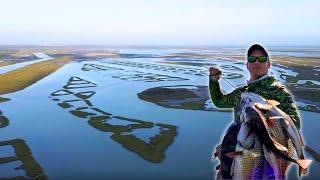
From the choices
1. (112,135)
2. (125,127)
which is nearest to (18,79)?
(125,127)

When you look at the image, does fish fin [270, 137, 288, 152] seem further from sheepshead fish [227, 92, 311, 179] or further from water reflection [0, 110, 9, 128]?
water reflection [0, 110, 9, 128]

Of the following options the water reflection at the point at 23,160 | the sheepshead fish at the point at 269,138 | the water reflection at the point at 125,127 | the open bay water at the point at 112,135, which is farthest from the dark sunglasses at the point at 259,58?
the water reflection at the point at 125,127

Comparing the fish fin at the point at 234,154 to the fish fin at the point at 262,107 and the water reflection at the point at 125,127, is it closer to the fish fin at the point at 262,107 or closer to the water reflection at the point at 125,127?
the fish fin at the point at 262,107

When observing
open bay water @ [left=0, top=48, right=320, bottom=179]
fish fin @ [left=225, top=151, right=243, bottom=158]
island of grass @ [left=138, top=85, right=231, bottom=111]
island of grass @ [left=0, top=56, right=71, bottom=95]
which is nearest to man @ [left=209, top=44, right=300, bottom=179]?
fish fin @ [left=225, top=151, right=243, bottom=158]

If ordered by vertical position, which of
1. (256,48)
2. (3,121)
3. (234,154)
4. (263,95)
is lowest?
(3,121)

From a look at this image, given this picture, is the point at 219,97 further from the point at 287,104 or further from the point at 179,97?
the point at 179,97

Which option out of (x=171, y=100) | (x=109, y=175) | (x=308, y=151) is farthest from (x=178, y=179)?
(x=171, y=100)
